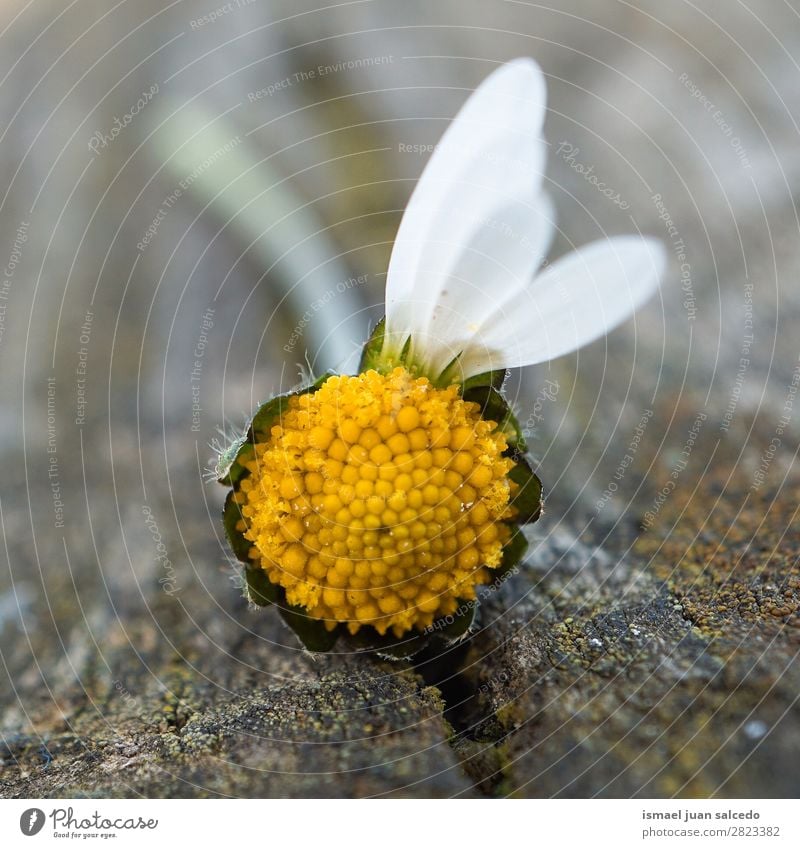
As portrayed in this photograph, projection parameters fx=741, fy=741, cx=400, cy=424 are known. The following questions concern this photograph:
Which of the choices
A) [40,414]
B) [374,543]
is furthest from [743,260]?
[40,414]

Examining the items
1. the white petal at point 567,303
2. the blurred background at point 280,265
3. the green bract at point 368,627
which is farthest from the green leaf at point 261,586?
the white petal at point 567,303

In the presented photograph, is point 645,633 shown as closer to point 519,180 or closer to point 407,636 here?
point 407,636

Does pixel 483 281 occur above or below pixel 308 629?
above

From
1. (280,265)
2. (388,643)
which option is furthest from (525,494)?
(280,265)

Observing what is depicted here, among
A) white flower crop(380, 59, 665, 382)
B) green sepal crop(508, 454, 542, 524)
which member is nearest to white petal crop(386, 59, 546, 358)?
white flower crop(380, 59, 665, 382)

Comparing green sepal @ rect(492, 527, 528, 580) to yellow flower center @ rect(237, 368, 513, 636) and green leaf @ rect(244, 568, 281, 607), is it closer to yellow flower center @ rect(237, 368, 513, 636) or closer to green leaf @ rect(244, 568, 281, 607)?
yellow flower center @ rect(237, 368, 513, 636)

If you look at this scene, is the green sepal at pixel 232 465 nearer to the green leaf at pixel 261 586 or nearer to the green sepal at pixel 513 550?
the green leaf at pixel 261 586

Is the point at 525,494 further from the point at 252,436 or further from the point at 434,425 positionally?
the point at 252,436
